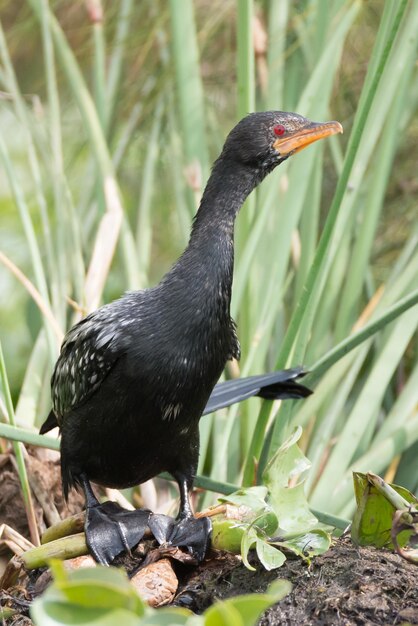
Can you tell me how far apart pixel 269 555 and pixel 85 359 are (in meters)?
0.86

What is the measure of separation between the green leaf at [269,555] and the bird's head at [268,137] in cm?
113

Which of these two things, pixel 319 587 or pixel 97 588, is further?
pixel 319 587

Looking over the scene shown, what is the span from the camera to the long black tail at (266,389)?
9.13 ft

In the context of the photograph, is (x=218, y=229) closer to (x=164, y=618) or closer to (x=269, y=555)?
(x=269, y=555)

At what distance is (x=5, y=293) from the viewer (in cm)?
467

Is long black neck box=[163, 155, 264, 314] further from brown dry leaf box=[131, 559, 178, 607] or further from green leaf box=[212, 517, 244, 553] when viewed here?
brown dry leaf box=[131, 559, 178, 607]

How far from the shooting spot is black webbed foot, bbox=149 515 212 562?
90.0 inches

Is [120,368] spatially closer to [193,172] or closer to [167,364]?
[167,364]

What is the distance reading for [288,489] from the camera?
214cm

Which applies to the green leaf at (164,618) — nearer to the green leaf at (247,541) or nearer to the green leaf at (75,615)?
the green leaf at (75,615)

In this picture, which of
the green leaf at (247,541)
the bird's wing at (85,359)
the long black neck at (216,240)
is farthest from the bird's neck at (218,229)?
the green leaf at (247,541)

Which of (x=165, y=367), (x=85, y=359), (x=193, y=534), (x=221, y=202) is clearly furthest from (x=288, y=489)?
(x=221, y=202)

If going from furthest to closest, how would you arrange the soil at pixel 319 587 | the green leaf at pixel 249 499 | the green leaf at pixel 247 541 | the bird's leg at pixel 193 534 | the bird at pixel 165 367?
the bird at pixel 165 367 < the bird's leg at pixel 193 534 < the green leaf at pixel 249 499 < the green leaf at pixel 247 541 < the soil at pixel 319 587

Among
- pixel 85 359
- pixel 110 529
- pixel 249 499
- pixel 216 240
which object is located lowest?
pixel 110 529
